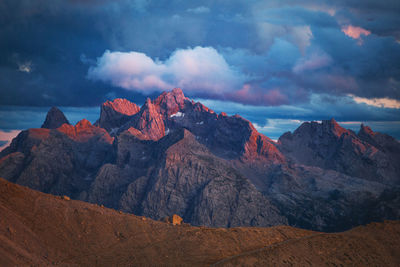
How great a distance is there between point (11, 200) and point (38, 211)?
5366mm

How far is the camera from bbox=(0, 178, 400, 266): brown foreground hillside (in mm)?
51500

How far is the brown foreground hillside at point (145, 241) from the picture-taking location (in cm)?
5150

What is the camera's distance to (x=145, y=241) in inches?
2391

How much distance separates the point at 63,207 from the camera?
65.7m

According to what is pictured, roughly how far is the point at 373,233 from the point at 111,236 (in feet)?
171

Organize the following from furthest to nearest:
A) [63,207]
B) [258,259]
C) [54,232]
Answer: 1. [63,207]
2. [54,232]
3. [258,259]

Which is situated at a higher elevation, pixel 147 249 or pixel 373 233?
pixel 373 233

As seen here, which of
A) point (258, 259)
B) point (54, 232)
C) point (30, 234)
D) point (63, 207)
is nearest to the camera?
point (258, 259)

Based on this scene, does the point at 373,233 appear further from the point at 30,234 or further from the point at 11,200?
the point at 11,200

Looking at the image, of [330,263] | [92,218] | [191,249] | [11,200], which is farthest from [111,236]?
[330,263]

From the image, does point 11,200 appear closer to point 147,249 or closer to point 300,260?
point 147,249

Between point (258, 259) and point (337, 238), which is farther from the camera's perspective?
point (337, 238)

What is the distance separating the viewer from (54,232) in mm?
58375

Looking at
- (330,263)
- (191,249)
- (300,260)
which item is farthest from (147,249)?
(330,263)
